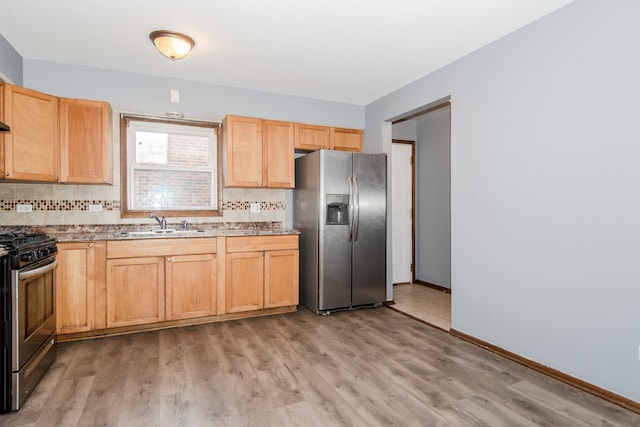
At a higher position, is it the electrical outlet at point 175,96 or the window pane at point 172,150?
the electrical outlet at point 175,96

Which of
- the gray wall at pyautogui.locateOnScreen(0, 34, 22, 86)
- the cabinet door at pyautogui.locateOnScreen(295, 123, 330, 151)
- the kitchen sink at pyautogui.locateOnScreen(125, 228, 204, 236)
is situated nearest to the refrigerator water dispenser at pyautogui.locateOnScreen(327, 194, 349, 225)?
the cabinet door at pyautogui.locateOnScreen(295, 123, 330, 151)

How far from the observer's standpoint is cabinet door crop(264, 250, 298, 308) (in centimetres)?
389

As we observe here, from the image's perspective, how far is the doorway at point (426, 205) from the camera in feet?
16.7

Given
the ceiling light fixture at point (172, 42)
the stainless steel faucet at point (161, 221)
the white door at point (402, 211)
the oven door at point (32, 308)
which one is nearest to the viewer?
the oven door at point (32, 308)

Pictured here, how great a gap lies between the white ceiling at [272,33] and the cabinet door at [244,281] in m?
1.91

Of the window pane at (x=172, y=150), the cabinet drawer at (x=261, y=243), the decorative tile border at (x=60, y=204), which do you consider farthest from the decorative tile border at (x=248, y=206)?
the decorative tile border at (x=60, y=204)

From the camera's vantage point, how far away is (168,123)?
161 inches

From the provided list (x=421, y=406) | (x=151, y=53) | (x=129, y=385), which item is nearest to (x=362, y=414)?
(x=421, y=406)

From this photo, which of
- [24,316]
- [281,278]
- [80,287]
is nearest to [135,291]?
[80,287]

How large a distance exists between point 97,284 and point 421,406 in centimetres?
286

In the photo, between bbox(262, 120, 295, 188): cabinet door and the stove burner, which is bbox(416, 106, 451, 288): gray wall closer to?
bbox(262, 120, 295, 188): cabinet door

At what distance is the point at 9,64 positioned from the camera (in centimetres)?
297

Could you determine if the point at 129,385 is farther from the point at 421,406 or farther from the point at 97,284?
the point at 421,406

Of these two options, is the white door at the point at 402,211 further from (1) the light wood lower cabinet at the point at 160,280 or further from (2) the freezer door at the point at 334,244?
(1) the light wood lower cabinet at the point at 160,280
